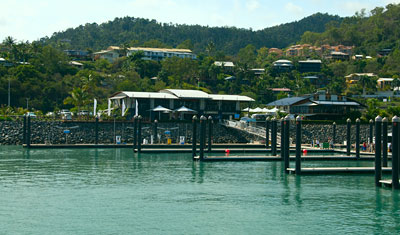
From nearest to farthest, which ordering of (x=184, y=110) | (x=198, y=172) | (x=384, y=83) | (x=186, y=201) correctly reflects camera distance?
(x=186, y=201) < (x=198, y=172) < (x=184, y=110) < (x=384, y=83)

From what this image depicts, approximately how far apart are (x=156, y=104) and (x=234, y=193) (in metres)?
50.4

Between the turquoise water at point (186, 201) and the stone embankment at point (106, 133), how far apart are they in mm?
22197

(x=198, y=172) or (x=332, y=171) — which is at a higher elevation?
(x=332, y=171)

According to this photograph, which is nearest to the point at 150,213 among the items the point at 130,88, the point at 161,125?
the point at 161,125

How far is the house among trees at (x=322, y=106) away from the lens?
286ft

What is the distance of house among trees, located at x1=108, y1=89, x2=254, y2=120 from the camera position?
8244cm

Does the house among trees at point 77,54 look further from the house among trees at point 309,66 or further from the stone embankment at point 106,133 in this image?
the stone embankment at point 106,133

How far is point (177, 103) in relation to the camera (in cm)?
8556

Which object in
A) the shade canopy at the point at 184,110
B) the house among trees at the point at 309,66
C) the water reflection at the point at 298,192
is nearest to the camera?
the water reflection at the point at 298,192

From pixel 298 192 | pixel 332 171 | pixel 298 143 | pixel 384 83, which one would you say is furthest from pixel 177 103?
pixel 384 83

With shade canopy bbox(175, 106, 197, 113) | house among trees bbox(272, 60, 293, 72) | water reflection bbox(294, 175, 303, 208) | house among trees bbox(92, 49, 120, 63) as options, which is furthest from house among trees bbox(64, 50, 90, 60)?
water reflection bbox(294, 175, 303, 208)

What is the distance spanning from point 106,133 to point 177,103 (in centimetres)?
1581

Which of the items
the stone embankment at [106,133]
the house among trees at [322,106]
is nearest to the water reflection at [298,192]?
the stone embankment at [106,133]

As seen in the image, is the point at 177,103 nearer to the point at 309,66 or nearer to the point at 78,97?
the point at 78,97
